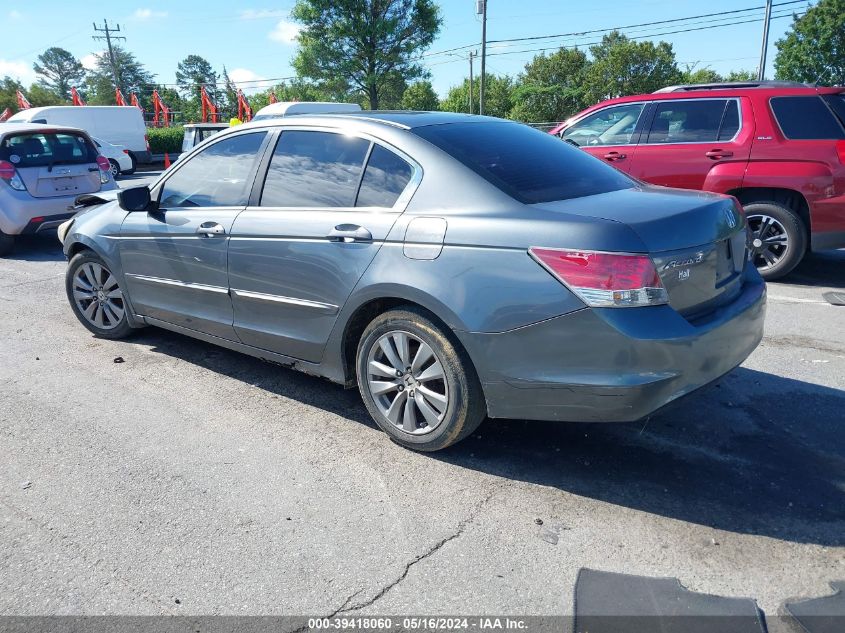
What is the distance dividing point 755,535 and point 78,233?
505 cm

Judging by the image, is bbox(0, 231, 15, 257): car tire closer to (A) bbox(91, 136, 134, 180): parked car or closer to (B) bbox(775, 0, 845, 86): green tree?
(A) bbox(91, 136, 134, 180): parked car

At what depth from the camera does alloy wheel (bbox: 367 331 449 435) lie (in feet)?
11.2

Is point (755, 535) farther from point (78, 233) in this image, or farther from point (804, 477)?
point (78, 233)

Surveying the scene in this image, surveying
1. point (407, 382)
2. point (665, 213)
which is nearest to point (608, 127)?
point (665, 213)

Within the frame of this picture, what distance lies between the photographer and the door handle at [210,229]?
4.24 metres

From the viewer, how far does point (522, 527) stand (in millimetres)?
2961

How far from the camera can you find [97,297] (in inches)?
217

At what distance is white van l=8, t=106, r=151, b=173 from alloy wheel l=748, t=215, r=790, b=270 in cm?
2151

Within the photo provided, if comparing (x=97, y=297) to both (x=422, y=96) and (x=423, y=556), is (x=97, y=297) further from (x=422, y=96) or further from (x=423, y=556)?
(x=422, y=96)

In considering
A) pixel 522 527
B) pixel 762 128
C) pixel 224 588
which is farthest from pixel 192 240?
pixel 762 128

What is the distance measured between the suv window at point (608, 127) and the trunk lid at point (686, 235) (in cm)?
451

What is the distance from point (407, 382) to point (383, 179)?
1.08 metres

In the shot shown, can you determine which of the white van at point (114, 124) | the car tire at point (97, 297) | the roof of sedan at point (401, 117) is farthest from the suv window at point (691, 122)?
the white van at point (114, 124)

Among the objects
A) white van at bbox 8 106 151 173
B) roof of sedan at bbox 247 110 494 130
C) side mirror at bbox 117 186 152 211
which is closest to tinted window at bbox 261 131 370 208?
roof of sedan at bbox 247 110 494 130
